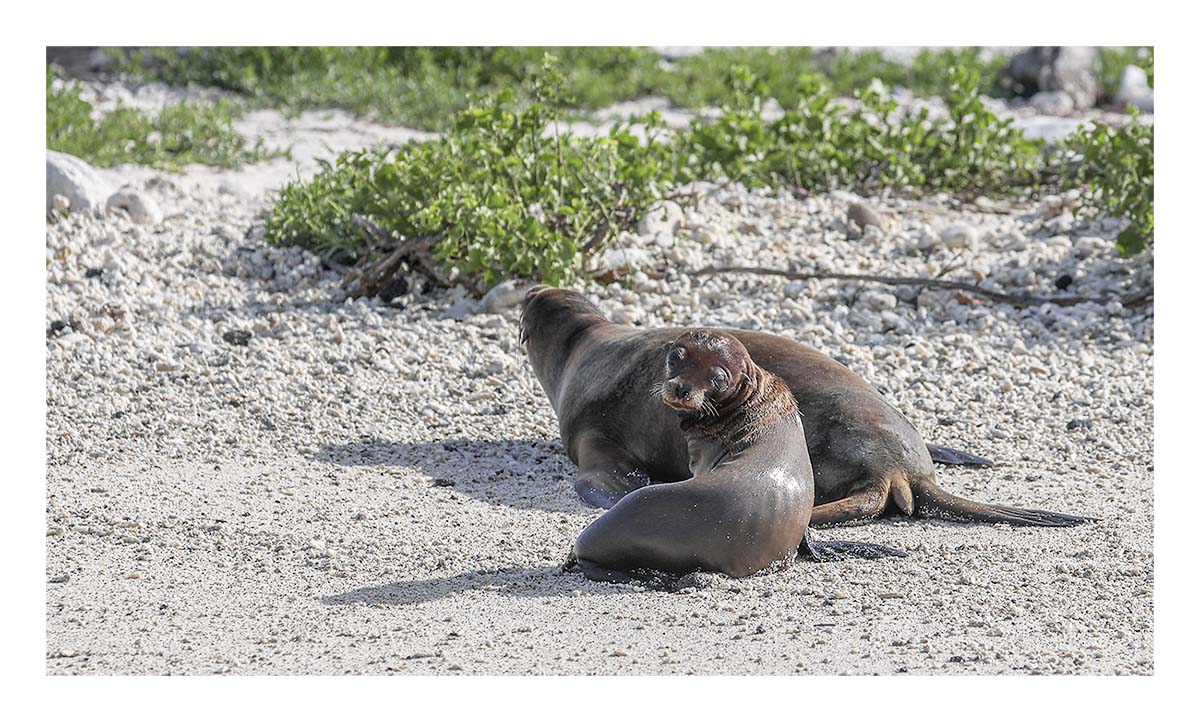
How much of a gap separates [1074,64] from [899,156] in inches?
263

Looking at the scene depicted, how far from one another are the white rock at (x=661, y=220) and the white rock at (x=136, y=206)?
124 inches

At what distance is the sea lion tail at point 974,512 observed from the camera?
5.47 m

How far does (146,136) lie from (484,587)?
7.97m

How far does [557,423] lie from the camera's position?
7.05 meters

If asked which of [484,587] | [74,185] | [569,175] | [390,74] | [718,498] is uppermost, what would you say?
[390,74]

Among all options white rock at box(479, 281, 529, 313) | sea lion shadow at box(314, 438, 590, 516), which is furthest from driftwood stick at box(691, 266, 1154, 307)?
sea lion shadow at box(314, 438, 590, 516)

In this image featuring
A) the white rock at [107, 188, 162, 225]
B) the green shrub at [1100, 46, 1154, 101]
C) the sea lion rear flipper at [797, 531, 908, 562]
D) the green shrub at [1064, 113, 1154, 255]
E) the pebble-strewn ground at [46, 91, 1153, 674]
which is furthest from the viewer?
the green shrub at [1100, 46, 1154, 101]

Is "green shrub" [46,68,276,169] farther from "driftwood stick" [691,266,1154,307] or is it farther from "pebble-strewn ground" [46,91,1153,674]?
"driftwood stick" [691,266,1154,307]

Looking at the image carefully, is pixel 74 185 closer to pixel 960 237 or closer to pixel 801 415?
pixel 960 237

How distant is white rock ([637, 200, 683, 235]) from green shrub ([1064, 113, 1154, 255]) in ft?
8.54

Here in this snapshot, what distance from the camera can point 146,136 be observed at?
11.6 metres

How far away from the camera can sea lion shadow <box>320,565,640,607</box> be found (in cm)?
462

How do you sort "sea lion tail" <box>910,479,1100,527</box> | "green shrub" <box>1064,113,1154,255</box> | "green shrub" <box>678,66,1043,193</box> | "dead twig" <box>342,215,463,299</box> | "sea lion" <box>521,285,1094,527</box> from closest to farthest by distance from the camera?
"sea lion tail" <box>910,479,1100,527</box> → "sea lion" <box>521,285,1094,527</box> → "dead twig" <box>342,215,463,299</box> → "green shrub" <box>1064,113,1154,255</box> → "green shrub" <box>678,66,1043,193</box>

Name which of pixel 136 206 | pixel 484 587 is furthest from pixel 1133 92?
pixel 484 587
